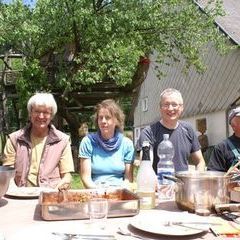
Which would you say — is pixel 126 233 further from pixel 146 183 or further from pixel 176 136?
pixel 176 136

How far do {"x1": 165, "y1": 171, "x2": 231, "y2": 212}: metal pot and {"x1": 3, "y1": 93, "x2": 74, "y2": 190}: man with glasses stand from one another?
5.15 ft

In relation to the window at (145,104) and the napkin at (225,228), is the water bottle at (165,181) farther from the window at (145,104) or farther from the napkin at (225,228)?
the window at (145,104)

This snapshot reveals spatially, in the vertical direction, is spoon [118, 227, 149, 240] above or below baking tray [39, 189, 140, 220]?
below

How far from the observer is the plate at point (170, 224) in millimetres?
1832

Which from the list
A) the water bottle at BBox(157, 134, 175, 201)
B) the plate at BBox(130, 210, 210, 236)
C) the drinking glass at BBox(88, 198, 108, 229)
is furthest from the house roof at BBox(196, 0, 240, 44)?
the drinking glass at BBox(88, 198, 108, 229)

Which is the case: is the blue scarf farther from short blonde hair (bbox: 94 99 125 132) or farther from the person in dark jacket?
the person in dark jacket

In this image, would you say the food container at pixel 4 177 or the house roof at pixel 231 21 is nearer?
the food container at pixel 4 177

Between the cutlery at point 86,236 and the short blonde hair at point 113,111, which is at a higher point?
the short blonde hair at point 113,111

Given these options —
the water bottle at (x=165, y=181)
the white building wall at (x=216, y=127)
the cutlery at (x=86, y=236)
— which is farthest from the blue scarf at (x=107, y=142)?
the white building wall at (x=216, y=127)

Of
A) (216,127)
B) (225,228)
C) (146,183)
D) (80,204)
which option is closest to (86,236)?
(80,204)

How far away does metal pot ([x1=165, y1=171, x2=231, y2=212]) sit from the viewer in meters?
2.16

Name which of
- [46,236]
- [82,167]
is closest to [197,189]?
[46,236]

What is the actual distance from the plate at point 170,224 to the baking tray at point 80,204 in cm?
8

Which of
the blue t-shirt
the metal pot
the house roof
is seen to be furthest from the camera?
the house roof
